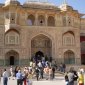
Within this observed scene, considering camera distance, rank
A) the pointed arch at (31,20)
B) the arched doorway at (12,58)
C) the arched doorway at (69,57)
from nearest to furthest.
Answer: the arched doorway at (12,58), the arched doorway at (69,57), the pointed arch at (31,20)

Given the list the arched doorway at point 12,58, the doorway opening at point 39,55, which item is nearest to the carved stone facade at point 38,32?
the arched doorway at point 12,58

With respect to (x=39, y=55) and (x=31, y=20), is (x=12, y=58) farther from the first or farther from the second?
(x=31, y=20)

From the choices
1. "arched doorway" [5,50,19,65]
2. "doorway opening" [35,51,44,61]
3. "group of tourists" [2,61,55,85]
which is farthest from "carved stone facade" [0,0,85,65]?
"group of tourists" [2,61,55,85]

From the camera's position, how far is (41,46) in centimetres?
3638

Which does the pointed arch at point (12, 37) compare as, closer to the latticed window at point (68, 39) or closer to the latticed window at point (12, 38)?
the latticed window at point (12, 38)

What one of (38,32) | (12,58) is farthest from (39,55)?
(12,58)

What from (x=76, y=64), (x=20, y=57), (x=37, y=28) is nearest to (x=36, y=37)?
(x=37, y=28)

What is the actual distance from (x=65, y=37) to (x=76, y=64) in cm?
380

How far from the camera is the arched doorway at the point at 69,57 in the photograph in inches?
1391

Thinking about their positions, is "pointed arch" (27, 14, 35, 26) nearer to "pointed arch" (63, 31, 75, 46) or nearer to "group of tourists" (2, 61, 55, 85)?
"pointed arch" (63, 31, 75, 46)

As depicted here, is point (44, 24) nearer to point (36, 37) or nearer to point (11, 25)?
point (36, 37)

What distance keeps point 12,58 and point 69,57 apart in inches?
299

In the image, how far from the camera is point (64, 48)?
34.8m

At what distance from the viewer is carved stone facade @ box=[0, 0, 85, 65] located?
33.4 m
